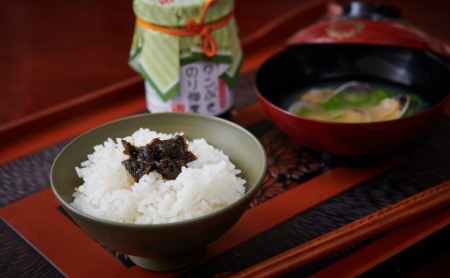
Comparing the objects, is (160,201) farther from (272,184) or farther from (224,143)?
(272,184)

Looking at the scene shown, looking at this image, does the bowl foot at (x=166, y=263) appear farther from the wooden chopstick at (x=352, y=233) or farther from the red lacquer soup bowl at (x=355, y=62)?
the red lacquer soup bowl at (x=355, y=62)

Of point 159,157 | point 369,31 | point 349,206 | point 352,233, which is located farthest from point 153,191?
point 369,31

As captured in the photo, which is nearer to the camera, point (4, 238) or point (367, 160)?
point (4, 238)

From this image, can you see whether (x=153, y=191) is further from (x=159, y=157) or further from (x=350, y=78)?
(x=350, y=78)

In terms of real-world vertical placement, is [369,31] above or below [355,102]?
above

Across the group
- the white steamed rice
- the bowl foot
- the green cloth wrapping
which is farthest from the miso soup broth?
the bowl foot

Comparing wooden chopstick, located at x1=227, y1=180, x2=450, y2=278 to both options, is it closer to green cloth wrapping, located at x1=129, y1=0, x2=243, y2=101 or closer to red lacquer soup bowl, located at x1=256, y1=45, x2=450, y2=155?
red lacquer soup bowl, located at x1=256, y1=45, x2=450, y2=155

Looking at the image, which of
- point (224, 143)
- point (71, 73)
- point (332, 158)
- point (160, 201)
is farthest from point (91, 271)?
point (71, 73)
